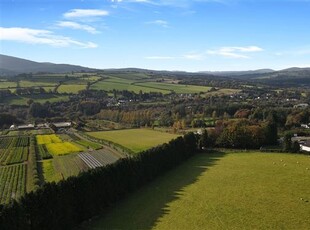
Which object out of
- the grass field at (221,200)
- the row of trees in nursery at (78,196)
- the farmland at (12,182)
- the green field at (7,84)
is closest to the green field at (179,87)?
the green field at (7,84)

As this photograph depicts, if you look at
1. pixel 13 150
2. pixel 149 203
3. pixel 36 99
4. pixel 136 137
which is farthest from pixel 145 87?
pixel 149 203

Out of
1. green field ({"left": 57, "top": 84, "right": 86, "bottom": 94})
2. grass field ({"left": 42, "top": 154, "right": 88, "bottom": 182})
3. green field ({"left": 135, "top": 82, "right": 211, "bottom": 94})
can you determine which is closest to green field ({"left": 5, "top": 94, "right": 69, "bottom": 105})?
green field ({"left": 57, "top": 84, "right": 86, "bottom": 94})

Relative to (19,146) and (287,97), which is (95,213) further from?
(287,97)

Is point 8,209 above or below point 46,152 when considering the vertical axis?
above

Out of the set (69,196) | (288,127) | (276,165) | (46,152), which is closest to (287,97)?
(288,127)

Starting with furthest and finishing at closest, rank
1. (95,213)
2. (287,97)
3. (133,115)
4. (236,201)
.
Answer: (287,97) < (133,115) < (236,201) < (95,213)

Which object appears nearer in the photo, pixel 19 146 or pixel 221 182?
pixel 221 182

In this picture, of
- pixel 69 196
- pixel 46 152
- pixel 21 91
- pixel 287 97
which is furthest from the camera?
pixel 287 97

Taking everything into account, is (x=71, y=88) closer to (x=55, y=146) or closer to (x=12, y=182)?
(x=55, y=146)
